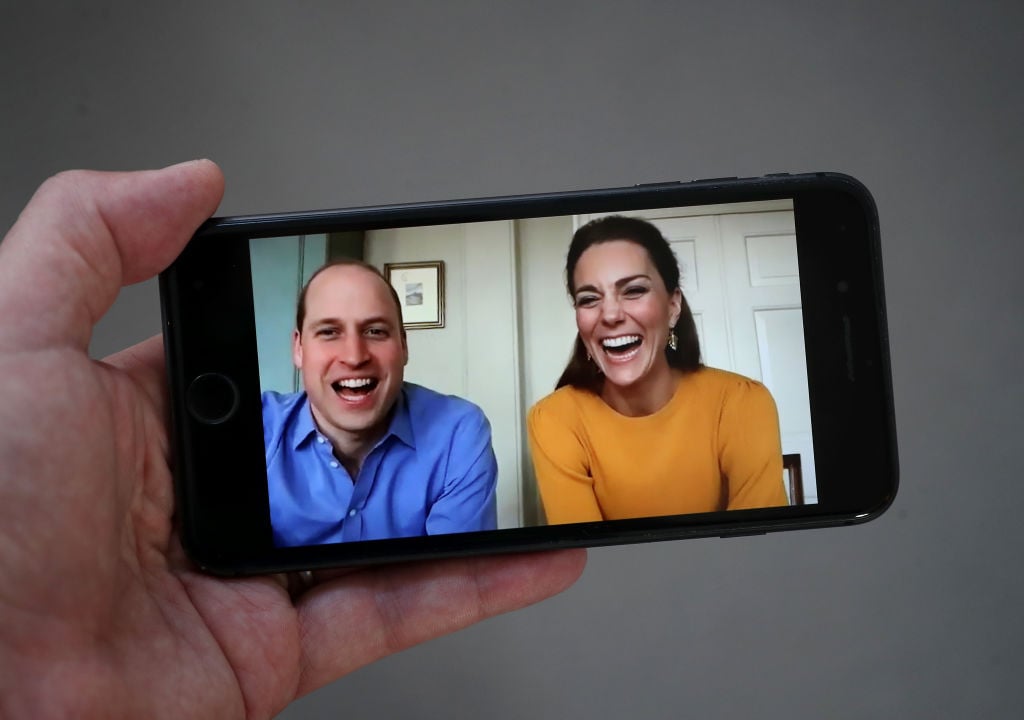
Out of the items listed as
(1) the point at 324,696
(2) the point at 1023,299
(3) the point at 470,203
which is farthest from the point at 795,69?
(1) the point at 324,696

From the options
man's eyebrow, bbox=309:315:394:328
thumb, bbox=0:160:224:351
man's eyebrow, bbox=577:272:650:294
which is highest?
thumb, bbox=0:160:224:351

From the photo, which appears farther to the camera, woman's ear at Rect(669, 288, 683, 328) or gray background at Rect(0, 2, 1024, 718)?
gray background at Rect(0, 2, 1024, 718)

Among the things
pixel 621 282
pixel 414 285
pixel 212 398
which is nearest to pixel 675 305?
pixel 621 282

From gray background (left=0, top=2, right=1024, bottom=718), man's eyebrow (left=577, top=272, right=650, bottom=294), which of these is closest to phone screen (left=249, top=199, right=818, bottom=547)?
man's eyebrow (left=577, top=272, right=650, bottom=294)

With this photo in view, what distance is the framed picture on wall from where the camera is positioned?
37 cm

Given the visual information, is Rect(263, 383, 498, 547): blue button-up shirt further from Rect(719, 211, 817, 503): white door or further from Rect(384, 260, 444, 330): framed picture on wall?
Rect(719, 211, 817, 503): white door

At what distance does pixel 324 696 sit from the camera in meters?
0.62

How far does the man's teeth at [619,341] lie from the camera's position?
1.23ft

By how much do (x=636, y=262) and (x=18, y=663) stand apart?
32cm

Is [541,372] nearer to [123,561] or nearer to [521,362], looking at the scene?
[521,362]

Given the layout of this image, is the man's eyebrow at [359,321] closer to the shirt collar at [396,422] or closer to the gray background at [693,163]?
the shirt collar at [396,422]

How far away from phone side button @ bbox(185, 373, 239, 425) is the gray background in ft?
1.11

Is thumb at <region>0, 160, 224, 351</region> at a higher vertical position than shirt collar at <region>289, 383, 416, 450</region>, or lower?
higher

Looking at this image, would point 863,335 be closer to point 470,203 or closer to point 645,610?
point 470,203
